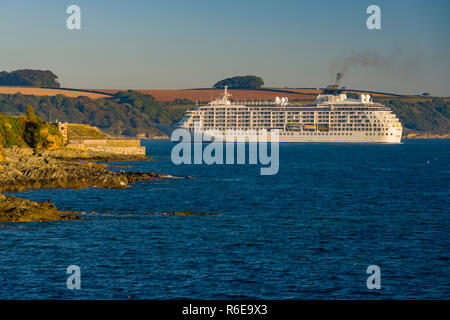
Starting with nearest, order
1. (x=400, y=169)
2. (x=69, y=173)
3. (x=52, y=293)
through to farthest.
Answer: (x=52, y=293)
(x=69, y=173)
(x=400, y=169)

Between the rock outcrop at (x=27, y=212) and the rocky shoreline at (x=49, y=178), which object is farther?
the rocky shoreline at (x=49, y=178)

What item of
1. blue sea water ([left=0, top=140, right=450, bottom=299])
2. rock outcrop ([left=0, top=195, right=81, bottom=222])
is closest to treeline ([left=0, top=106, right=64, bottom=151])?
blue sea water ([left=0, top=140, right=450, bottom=299])

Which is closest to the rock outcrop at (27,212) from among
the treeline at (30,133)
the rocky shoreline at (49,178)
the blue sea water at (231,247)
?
the rocky shoreline at (49,178)

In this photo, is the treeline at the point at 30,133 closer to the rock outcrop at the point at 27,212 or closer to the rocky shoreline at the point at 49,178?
the rocky shoreline at the point at 49,178

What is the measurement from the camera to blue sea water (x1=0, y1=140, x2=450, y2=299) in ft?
80.6

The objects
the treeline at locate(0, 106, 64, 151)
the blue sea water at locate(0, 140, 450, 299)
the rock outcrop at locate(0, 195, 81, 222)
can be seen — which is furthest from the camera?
the treeline at locate(0, 106, 64, 151)

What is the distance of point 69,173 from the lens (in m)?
63.9

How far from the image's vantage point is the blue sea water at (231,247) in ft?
80.6

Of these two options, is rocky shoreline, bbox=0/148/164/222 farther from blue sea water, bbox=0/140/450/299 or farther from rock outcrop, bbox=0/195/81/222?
blue sea water, bbox=0/140/450/299

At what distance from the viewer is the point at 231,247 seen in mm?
32438
